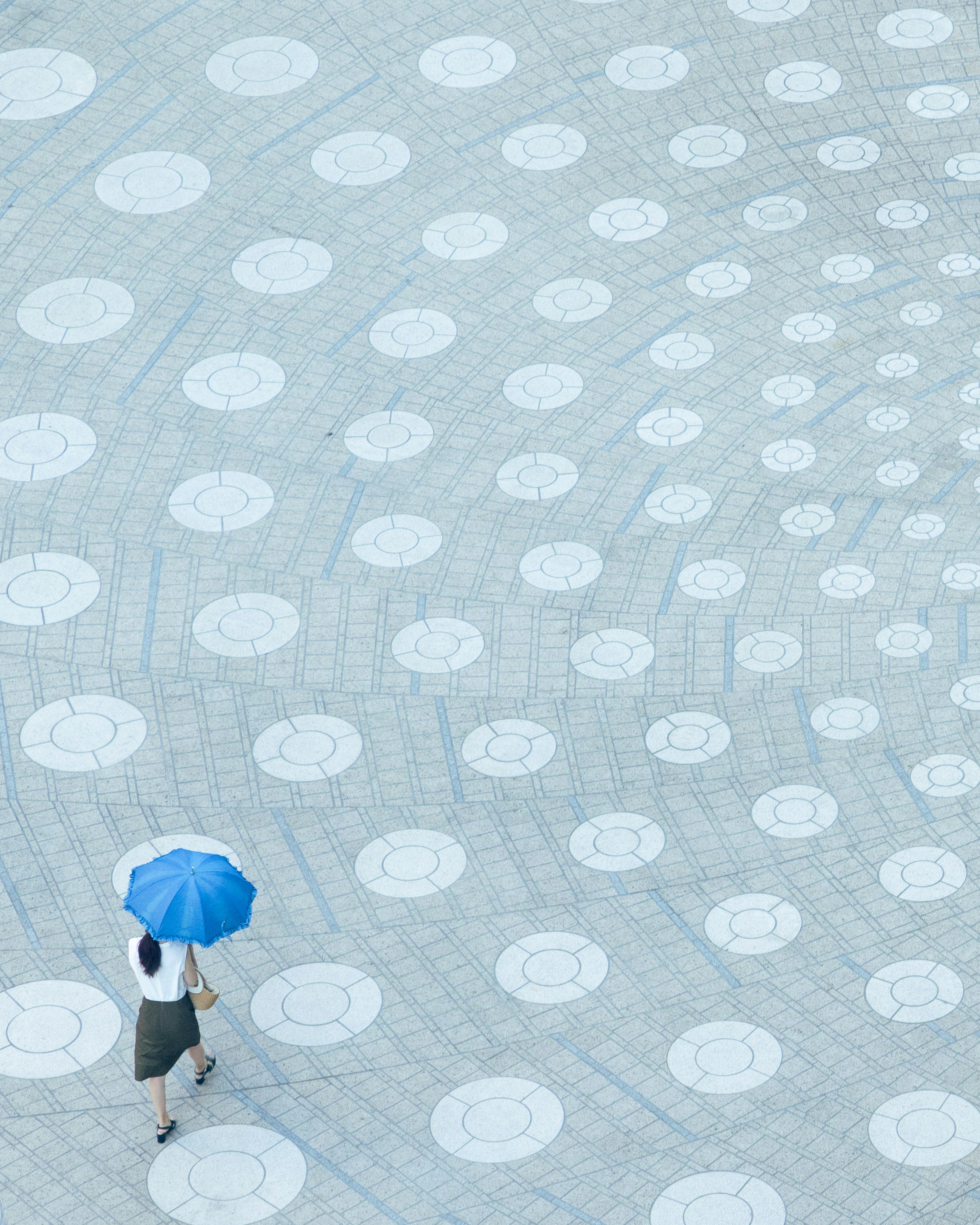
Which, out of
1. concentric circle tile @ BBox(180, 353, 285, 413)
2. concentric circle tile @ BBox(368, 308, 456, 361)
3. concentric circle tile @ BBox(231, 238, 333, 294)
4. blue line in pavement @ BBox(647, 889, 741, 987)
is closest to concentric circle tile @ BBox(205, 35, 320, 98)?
concentric circle tile @ BBox(231, 238, 333, 294)

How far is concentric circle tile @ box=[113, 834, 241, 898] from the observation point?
5918mm

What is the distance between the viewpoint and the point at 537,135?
374 inches

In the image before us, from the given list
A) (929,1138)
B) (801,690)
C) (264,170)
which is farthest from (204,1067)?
(264,170)

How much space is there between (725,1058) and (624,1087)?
1.16ft

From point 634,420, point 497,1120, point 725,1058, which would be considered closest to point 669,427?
point 634,420

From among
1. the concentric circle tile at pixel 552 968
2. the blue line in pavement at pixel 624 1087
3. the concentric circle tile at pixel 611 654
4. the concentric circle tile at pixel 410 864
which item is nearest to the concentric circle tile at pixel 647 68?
the concentric circle tile at pixel 611 654

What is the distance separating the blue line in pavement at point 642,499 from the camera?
7629 millimetres

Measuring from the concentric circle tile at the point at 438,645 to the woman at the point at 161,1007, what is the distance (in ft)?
7.53

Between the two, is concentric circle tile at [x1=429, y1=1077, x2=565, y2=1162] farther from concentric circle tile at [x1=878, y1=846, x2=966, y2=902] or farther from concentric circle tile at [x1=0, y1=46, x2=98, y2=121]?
concentric circle tile at [x1=0, y1=46, x2=98, y2=121]

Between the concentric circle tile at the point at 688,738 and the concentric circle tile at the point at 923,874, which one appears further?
the concentric circle tile at the point at 688,738

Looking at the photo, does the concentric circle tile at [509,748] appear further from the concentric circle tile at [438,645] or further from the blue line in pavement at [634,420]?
the blue line in pavement at [634,420]

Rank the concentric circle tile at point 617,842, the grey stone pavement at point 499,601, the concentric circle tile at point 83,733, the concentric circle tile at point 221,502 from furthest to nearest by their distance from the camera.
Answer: the concentric circle tile at point 221,502 → the concentric circle tile at point 83,733 → the concentric circle tile at point 617,842 → the grey stone pavement at point 499,601

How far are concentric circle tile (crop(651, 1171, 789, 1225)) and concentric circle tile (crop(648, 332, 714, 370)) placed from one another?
4602 mm

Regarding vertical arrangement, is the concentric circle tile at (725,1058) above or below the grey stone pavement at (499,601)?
below
